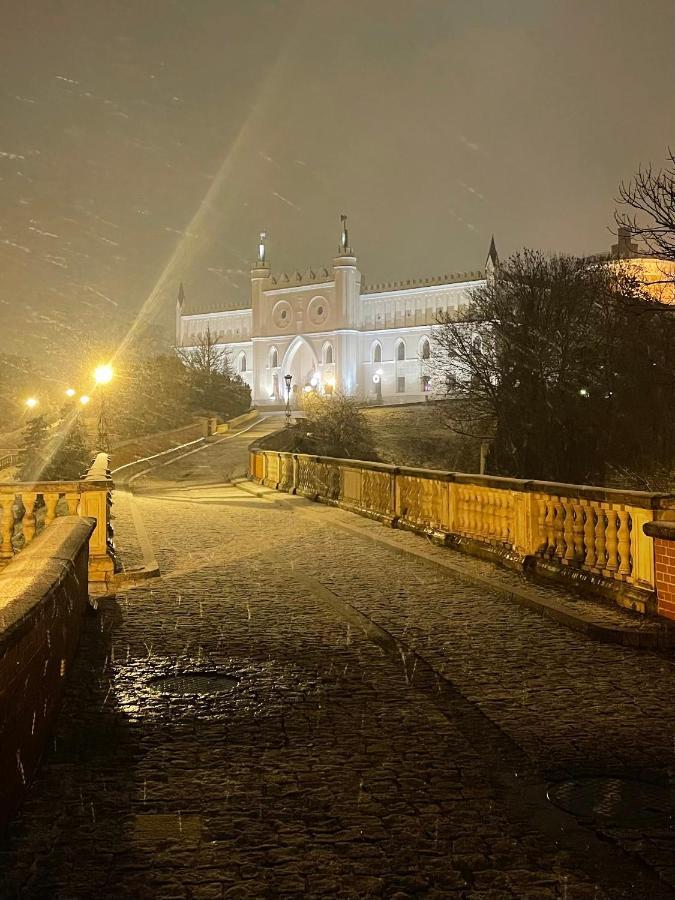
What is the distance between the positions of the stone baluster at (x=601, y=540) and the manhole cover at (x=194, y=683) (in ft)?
14.6

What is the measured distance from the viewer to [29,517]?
31.3 feet

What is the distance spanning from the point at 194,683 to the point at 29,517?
4441mm

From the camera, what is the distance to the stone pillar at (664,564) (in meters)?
7.39

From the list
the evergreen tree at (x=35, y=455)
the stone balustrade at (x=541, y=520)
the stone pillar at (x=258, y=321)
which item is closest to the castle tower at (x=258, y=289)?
the stone pillar at (x=258, y=321)

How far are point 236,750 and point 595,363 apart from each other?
1380 inches

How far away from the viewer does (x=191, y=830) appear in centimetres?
365

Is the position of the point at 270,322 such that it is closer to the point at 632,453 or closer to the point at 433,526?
→ the point at 632,453

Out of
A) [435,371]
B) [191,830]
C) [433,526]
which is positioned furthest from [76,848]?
[435,371]

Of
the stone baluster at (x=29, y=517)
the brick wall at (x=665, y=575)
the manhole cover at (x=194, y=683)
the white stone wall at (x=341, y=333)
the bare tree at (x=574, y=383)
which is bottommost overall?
the manhole cover at (x=194, y=683)

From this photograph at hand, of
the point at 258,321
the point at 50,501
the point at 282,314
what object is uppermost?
the point at 282,314

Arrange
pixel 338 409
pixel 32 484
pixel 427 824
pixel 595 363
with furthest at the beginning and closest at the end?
pixel 338 409 → pixel 595 363 → pixel 32 484 → pixel 427 824

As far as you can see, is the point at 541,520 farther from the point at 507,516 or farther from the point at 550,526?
the point at 507,516

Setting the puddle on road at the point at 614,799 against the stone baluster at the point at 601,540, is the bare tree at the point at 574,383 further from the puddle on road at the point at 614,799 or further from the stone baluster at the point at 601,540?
the puddle on road at the point at 614,799

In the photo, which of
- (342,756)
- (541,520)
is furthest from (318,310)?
(342,756)
